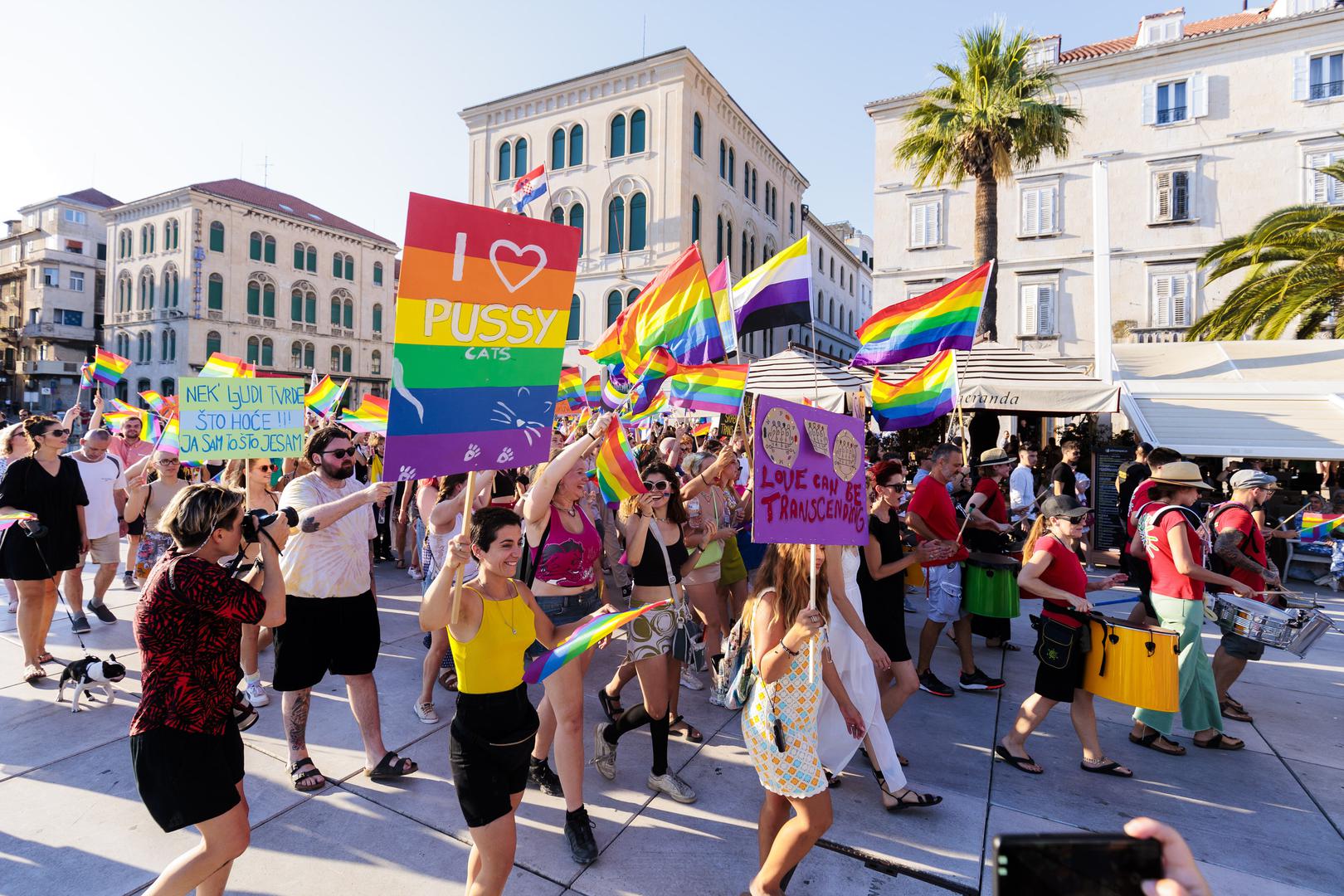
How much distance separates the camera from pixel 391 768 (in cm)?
383

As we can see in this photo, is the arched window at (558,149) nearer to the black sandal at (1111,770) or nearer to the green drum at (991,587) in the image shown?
the green drum at (991,587)

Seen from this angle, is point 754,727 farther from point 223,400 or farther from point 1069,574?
point 223,400

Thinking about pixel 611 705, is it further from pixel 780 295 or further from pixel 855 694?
pixel 780 295

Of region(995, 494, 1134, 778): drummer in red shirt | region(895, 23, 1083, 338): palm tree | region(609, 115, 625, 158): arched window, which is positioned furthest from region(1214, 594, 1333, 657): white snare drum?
region(609, 115, 625, 158): arched window

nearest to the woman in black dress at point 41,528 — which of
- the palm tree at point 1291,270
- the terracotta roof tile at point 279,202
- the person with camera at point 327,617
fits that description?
the person with camera at point 327,617

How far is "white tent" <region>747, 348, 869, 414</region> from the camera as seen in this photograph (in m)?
11.6

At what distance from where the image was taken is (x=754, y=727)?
2.78 meters

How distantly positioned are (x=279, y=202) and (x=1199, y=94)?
163ft

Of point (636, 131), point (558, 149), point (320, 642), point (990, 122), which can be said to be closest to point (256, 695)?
point (320, 642)

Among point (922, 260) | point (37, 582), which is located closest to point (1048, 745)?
point (37, 582)

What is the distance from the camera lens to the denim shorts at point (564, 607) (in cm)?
348

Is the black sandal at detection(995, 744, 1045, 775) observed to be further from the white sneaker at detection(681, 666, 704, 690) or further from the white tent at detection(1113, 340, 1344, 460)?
the white tent at detection(1113, 340, 1344, 460)

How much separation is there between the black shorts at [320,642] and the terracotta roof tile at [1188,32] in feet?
104

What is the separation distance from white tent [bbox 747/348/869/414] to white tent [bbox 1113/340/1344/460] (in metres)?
4.69
